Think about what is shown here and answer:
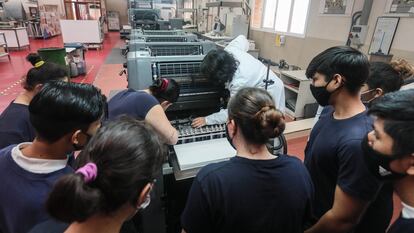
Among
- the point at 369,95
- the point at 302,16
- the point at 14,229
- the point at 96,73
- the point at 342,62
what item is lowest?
the point at 96,73

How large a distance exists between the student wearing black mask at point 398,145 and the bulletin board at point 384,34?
8.46ft

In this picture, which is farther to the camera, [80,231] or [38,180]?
[38,180]

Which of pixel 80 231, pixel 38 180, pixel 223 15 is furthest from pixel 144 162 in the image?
pixel 223 15

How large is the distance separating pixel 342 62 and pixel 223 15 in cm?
542

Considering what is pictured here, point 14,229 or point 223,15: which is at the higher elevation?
point 223,15

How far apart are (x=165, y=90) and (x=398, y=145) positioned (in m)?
1.09

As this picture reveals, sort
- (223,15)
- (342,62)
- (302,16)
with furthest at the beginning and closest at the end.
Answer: (223,15) → (302,16) → (342,62)

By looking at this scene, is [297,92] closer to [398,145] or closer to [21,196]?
[398,145]

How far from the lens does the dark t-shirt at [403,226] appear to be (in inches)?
24.0

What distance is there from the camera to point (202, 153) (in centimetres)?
138

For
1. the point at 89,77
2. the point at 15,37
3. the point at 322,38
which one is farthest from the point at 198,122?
the point at 15,37

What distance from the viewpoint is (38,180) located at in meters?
0.82

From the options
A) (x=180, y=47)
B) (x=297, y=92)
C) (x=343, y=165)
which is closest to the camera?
(x=343, y=165)

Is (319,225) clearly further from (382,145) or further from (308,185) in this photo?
(382,145)
